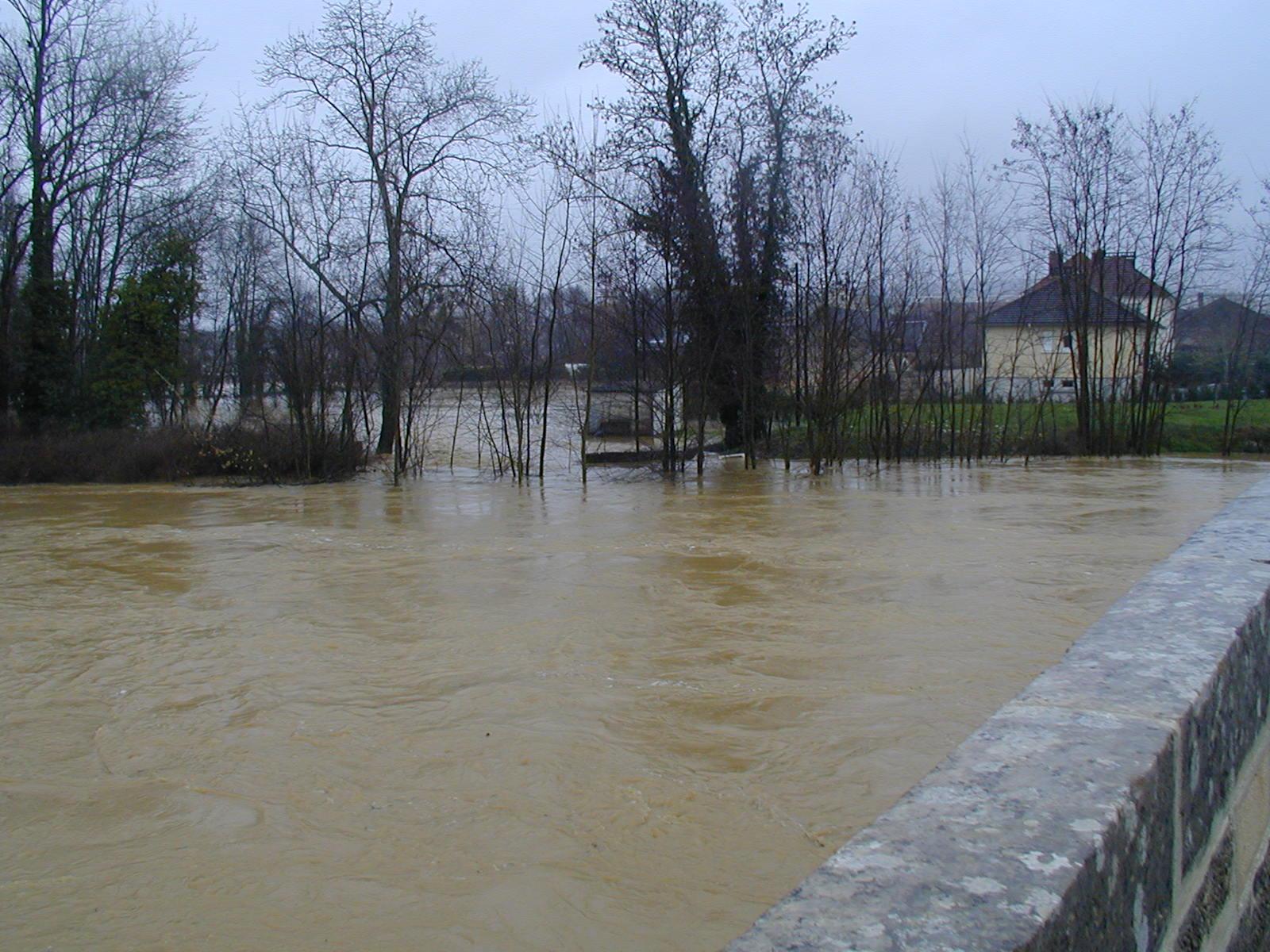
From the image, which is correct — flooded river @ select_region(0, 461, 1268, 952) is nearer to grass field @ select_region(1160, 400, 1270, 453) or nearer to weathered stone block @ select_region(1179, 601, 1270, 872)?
weathered stone block @ select_region(1179, 601, 1270, 872)

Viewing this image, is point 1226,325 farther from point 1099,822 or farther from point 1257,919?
point 1099,822

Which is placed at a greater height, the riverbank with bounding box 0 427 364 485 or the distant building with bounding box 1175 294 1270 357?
the distant building with bounding box 1175 294 1270 357

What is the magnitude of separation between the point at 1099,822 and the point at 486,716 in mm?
3628

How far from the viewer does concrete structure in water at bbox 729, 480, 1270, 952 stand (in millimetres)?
1033

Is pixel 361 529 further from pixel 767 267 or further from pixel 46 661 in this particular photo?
pixel 767 267

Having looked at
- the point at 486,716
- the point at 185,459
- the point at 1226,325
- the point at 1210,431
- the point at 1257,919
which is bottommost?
the point at 486,716

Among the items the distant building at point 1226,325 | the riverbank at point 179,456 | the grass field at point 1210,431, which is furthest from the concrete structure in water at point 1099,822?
the grass field at point 1210,431

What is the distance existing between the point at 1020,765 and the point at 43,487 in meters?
17.5

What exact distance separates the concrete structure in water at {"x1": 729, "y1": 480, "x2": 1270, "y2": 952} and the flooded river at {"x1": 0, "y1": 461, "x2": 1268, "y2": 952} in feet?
4.23

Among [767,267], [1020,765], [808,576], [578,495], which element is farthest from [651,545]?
[767,267]

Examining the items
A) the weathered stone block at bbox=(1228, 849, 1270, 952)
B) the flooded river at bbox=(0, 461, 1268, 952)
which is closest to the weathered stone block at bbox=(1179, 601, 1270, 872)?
the weathered stone block at bbox=(1228, 849, 1270, 952)

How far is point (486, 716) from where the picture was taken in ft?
15.0

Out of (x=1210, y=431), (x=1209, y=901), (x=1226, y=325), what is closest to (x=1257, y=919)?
(x=1209, y=901)

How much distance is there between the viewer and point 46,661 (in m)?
5.73
